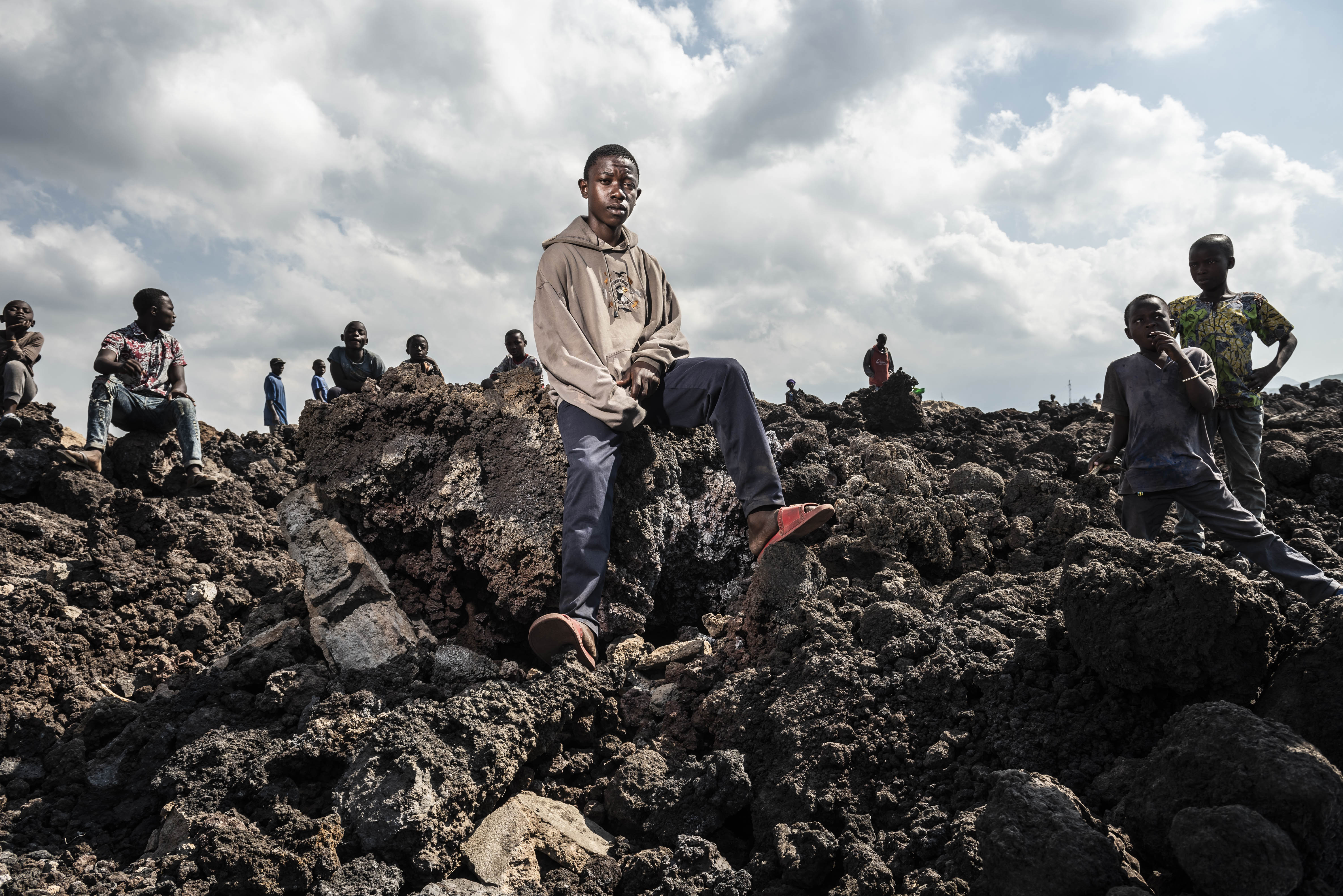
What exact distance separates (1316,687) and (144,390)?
311 inches

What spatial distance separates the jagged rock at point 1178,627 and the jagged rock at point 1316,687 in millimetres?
68

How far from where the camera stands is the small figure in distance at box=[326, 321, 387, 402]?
891 cm

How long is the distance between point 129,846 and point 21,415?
5.80 metres

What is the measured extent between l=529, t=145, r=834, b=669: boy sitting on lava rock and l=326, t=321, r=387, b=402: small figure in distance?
575 centimetres

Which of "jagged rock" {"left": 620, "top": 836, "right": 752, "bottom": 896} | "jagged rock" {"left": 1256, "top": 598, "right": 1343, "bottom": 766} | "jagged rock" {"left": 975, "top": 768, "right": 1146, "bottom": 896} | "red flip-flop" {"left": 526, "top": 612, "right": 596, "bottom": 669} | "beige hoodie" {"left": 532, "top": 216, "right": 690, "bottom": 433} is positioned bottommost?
"jagged rock" {"left": 620, "top": 836, "right": 752, "bottom": 896}

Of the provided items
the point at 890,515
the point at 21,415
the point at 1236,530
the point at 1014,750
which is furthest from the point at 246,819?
the point at 21,415

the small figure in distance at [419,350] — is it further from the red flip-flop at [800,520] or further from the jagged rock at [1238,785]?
the jagged rock at [1238,785]

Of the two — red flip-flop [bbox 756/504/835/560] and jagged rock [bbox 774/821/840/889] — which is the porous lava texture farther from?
red flip-flop [bbox 756/504/835/560]

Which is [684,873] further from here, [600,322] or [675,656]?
[600,322]

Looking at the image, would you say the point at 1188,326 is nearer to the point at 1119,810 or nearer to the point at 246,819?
the point at 1119,810

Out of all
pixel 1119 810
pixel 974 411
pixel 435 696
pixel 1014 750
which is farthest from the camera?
pixel 974 411

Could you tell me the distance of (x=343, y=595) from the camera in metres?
3.97

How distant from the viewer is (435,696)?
3422mm

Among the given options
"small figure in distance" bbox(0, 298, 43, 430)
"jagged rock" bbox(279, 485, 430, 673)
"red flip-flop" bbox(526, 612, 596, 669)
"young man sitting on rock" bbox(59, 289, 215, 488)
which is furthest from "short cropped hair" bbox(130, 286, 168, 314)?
"red flip-flop" bbox(526, 612, 596, 669)
